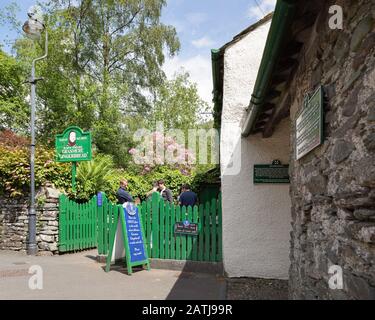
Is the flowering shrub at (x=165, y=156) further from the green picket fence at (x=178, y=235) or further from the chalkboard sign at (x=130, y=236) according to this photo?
the chalkboard sign at (x=130, y=236)

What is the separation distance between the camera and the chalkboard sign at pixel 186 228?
765cm

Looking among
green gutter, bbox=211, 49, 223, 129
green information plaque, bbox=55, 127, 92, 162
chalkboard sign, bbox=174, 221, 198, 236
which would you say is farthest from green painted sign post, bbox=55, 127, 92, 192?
green gutter, bbox=211, 49, 223, 129

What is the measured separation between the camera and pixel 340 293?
108 inches

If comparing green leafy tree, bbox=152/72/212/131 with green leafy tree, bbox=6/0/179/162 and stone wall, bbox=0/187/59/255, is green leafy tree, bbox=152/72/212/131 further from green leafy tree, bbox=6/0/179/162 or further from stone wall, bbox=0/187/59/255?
stone wall, bbox=0/187/59/255

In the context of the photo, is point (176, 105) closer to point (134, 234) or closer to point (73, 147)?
point (73, 147)

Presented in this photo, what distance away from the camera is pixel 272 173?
6.98m

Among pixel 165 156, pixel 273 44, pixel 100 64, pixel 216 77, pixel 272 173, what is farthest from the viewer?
pixel 100 64

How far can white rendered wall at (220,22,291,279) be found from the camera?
6.96 metres

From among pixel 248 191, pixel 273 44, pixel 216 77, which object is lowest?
pixel 248 191

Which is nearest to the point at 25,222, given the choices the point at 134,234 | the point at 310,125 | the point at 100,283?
the point at 134,234

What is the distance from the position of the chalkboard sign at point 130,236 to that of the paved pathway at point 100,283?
0.81 ft

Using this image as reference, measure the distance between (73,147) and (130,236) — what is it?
12.7 feet

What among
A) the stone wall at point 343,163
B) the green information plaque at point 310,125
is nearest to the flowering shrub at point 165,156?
the green information plaque at point 310,125
